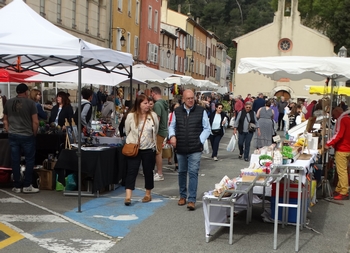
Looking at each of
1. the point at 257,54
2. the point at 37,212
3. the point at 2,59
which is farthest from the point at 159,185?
the point at 257,54

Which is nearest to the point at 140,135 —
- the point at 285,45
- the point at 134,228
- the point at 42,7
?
the point at 134,228

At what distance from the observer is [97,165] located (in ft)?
28.9

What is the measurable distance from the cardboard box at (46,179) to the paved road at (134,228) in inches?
9.8

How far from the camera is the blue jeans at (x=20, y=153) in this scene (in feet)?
29.3

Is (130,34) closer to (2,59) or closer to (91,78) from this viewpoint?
(91,78)

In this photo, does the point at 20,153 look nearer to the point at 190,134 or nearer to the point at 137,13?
the point at 190,134

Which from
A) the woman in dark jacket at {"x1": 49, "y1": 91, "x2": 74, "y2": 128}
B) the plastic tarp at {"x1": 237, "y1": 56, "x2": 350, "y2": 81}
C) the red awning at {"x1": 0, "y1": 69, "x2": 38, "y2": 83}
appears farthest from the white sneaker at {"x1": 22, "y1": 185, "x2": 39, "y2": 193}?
the red awning at {"x1": 0, "y1": 69, "x2": 38, "y2": 83}

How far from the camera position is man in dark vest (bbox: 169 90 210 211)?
8.12 metres

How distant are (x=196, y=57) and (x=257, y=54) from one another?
13.9m

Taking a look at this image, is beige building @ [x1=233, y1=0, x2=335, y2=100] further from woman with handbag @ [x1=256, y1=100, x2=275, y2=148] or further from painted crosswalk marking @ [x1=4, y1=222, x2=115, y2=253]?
painted crosswalk marking @ [x1=4, y1=222, x2=115, y2=253]

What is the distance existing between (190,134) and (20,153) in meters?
3.13

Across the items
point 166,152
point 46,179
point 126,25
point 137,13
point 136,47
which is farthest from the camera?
point 137,13

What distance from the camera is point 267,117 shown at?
1422 centimetres

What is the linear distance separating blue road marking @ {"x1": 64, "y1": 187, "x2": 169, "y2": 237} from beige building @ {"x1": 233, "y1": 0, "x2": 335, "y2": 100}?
1846 inches
